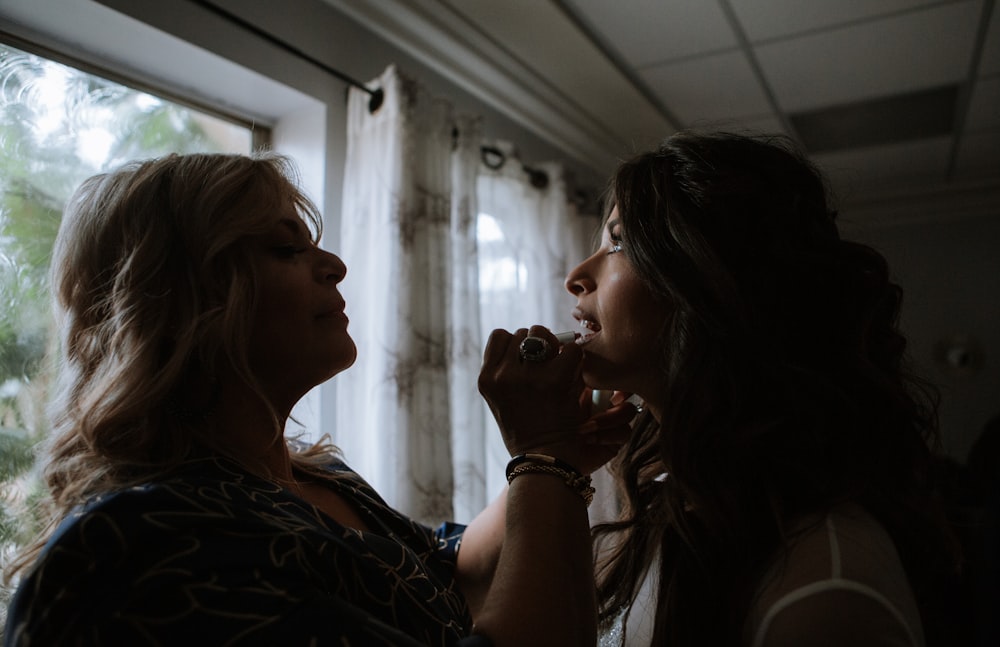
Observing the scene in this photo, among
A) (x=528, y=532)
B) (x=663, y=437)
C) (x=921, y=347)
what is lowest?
(x=528, y=532)

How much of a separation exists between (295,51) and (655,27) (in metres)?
1.14

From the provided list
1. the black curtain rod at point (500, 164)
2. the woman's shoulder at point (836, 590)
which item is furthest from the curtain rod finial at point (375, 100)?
the woman's shoulder at point (836, 590)

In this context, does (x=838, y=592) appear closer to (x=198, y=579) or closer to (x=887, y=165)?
(x=198, y=579)

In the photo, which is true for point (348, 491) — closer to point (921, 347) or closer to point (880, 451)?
point (880, 451)

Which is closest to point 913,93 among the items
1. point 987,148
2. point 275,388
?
point 987,148

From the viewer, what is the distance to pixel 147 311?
87cm

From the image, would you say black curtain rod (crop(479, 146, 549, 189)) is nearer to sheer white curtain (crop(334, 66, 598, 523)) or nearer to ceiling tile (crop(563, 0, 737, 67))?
sheer white curtain (crop(334, 66, 598, 523))

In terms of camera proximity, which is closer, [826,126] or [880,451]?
[880,451]

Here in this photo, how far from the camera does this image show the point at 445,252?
205 centimetres

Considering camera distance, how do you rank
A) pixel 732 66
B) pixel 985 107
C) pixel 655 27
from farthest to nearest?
pixel 985 107 < pixel 732 66 < pixel 655 27

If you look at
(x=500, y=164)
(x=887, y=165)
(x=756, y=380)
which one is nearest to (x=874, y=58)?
(x=500, y=164)

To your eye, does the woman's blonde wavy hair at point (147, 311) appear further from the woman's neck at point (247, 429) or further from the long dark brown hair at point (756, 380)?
the long dark brown hair at point (756, 380)

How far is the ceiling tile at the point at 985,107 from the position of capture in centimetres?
275

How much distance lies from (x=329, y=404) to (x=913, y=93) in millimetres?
2433
